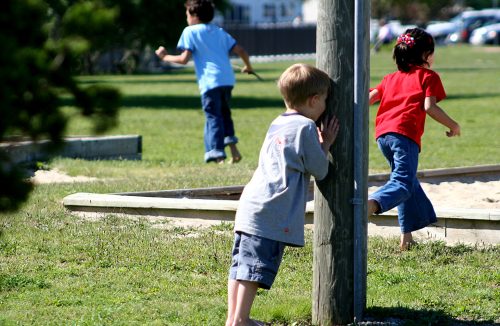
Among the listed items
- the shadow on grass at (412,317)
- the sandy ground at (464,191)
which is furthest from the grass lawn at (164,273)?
the sandy ground at (464,191)

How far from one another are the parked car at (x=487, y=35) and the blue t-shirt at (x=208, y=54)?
56.4 meters

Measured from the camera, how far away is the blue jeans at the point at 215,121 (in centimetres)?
1156

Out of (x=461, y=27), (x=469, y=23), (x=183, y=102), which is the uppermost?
(x=183, y=102)

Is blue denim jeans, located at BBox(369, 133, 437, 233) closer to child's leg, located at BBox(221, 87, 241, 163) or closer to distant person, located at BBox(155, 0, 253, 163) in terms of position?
distant person, located at BBox(155, 0, 253, 163)

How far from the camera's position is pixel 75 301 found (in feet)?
17.8

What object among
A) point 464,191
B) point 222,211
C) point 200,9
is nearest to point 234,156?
point 200,9

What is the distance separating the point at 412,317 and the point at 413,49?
216 cm

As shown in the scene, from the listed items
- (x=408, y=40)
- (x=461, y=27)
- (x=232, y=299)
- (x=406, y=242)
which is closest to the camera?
(x=232, y=299)

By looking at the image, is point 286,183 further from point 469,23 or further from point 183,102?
point 469,23

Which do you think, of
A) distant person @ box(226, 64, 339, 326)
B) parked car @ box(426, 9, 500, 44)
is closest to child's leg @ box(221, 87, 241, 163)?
distant person @ box(226, 64, 339, 326)

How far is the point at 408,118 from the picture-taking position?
669cm

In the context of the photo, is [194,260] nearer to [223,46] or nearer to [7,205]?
[7,205]

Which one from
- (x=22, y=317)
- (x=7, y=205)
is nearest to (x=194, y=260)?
(x=22, y=317)

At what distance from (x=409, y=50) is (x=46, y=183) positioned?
4415 millimetres
